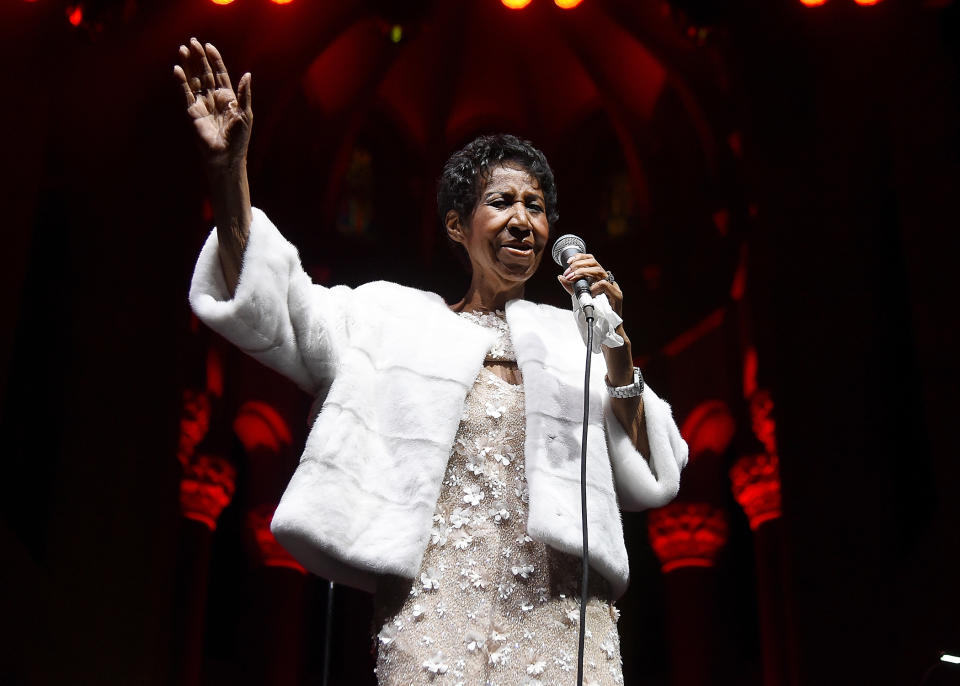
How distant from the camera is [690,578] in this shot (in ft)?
27.2

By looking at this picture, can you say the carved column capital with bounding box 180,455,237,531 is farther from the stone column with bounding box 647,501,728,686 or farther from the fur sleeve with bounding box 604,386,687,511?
the fur sleeve with bounding box 604,386,687,511

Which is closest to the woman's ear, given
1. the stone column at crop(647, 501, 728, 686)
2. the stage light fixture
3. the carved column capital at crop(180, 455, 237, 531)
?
the stage light fixture

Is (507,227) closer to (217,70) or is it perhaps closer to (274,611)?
(217,70)

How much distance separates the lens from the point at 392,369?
1.94 metres

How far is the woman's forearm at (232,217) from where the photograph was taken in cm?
176

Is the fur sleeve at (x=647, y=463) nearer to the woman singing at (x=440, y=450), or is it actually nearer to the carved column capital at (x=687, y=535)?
the woman singing at (x=440, y=450)

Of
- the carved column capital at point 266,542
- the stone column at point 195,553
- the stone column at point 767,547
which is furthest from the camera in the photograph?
the carved column capital at point 266,542

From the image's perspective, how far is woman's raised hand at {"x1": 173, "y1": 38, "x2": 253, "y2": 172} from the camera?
175 centimetres

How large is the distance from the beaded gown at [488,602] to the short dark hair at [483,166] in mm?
566

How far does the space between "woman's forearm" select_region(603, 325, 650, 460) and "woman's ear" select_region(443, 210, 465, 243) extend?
1.68ft

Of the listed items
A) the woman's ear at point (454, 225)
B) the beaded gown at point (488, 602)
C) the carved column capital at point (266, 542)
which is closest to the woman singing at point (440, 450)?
the beaded gown at point (488, 602)

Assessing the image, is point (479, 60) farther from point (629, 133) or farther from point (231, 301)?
point (231, 301)

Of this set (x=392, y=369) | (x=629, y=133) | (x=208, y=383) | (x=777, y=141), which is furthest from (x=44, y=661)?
(x=629, y=133)

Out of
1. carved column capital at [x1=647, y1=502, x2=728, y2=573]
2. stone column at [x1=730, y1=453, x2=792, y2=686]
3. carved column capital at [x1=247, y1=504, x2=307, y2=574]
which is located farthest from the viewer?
carved column capital at [x1=647, y1=502, x2=728, y2=573]
